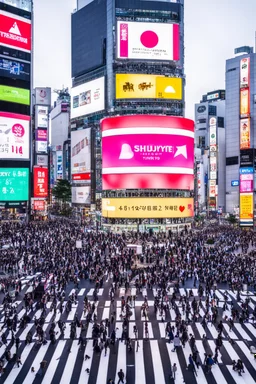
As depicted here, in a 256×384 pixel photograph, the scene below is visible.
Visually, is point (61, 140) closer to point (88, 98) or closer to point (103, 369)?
point (88, 98)

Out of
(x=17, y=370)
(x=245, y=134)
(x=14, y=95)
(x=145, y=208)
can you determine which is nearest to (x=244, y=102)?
(x=245, y=134)

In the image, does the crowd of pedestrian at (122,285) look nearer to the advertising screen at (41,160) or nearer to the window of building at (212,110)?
the advertising screen at (41,160)

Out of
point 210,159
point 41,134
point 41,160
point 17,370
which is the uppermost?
point 41,134

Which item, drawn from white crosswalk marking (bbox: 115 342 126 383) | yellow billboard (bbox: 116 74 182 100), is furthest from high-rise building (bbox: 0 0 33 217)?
white crosswalk marking (bbox: 115 342 126 383)

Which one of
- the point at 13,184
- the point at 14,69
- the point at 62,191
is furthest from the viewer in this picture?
the point at 62,191

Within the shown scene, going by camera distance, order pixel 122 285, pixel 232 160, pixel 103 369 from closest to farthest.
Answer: pixel 103 369
pixel 122 285
pixel 232 160

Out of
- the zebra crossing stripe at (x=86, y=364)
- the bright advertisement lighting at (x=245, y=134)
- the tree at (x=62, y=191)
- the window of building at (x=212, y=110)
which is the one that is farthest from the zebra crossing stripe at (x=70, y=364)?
the window of building at (x=212, y=110)
